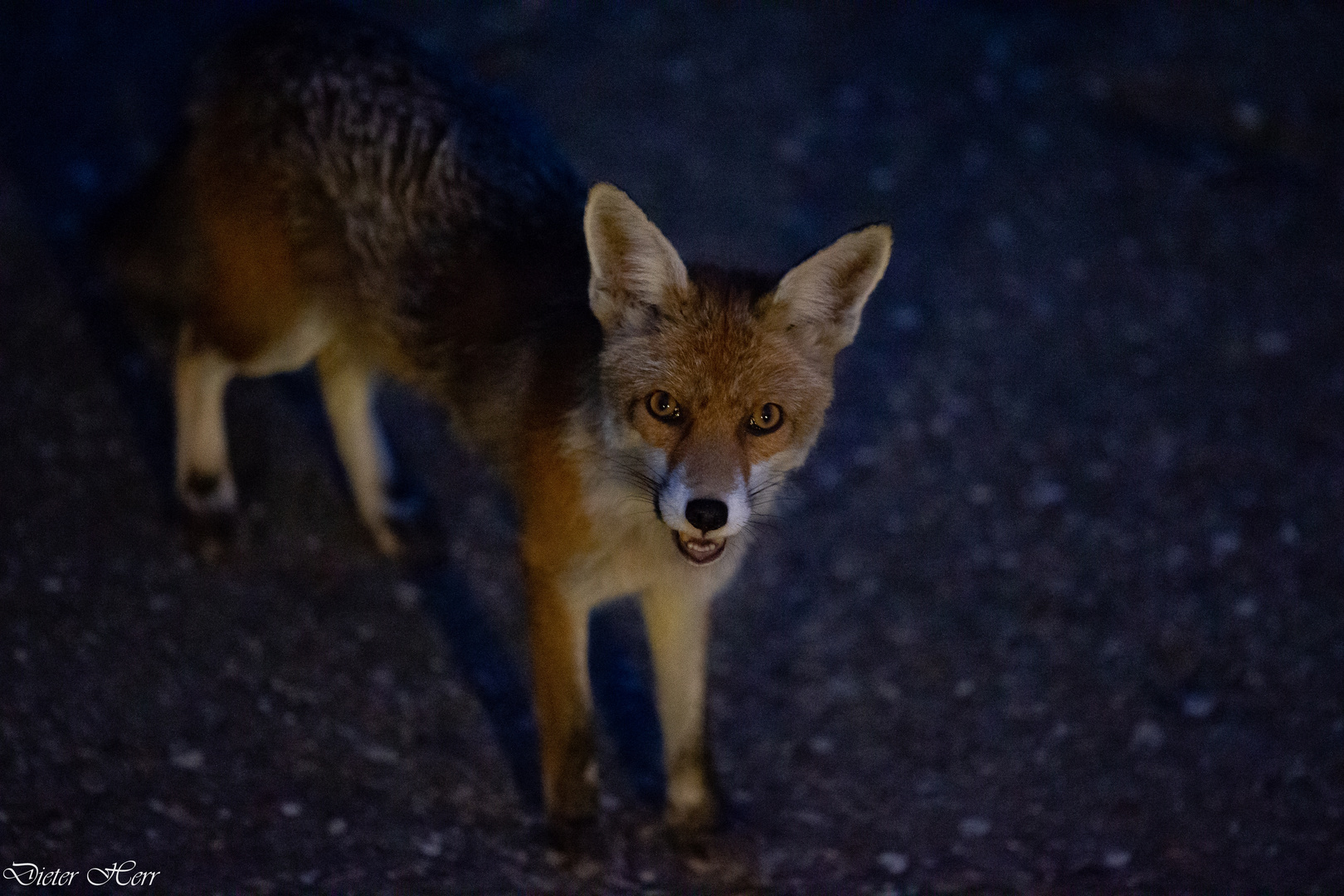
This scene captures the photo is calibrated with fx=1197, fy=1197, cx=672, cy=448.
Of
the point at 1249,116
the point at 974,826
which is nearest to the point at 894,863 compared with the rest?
the point at 974,826

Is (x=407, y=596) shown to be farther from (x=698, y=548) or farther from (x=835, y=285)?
(x=835, y=285)

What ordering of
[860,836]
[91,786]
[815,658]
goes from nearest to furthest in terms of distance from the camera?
[91,786] → [860,836] → [815,658]

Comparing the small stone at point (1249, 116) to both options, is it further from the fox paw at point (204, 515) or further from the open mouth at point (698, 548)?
the fox paw at point (204, 515)

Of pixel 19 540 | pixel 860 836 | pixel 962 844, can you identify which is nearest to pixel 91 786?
Answer: pixel 19 540

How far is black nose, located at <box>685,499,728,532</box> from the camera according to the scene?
2.96 metres

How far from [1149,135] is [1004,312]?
6.87 feet

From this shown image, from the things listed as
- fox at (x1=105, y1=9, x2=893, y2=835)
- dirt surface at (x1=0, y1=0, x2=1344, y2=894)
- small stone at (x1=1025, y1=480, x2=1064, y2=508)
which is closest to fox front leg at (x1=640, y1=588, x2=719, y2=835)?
fox at (x1=105, y1=9, x2=893, y2=835)

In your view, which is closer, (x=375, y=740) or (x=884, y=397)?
(x=375, y=740)

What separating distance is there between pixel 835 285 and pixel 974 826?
198 centimetres

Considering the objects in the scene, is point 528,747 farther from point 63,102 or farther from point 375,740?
point 63,102

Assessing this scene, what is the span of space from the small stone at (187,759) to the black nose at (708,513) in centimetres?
208

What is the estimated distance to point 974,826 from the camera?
4.07 meters

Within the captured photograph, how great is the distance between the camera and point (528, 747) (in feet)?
14.0

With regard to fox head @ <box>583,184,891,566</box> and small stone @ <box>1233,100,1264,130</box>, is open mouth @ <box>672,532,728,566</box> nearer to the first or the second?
fox head @ <box>583,184,891,566</box>
